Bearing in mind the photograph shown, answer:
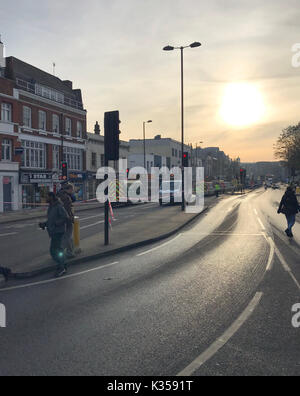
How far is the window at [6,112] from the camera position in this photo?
2920cm

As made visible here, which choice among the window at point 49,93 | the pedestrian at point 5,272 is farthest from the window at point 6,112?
the pedestrian at point 5,272

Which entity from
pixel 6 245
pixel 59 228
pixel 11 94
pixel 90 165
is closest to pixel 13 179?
pixel 11 94

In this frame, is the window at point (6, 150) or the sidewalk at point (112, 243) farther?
the window at point (6, 150)

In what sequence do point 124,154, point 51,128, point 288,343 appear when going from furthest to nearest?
point 124,154 → point 51,128 → point 288,343

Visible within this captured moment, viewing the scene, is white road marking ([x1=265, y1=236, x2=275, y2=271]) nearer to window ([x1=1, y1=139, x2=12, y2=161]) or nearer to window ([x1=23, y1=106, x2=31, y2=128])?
window ([x1=1, y1=139, x2=12, y2=161])

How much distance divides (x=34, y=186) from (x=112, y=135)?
23.1 metres

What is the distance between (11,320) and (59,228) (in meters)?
2.95

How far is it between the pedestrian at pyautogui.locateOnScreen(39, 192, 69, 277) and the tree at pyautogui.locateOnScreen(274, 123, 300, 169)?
189 feet

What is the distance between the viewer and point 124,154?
56188 mm

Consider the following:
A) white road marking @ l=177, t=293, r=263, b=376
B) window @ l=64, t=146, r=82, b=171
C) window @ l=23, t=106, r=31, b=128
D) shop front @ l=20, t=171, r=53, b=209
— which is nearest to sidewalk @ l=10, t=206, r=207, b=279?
white road marking @ l=177, t=293, r=263, b=376

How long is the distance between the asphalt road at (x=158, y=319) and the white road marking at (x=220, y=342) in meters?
0.01

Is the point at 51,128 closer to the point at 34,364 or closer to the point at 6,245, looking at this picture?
the point at 6,245

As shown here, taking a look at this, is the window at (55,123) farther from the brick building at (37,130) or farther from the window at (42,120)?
the window at (42,120)

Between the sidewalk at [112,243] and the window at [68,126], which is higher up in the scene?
the window at [68,126]
